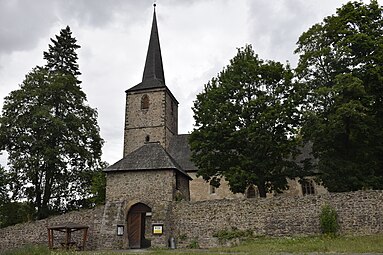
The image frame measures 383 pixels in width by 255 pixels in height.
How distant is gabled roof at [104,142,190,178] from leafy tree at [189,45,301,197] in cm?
218

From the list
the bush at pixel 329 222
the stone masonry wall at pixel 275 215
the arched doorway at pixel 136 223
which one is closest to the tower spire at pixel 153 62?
the arched doorway at pixel 136 223

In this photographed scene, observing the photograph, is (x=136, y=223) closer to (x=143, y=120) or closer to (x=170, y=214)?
(x=170, y=214)

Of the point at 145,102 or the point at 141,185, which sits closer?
the point at 141,185

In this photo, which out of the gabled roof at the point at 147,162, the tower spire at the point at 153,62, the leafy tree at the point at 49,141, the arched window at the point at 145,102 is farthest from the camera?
the tower spire at the point at 153,62

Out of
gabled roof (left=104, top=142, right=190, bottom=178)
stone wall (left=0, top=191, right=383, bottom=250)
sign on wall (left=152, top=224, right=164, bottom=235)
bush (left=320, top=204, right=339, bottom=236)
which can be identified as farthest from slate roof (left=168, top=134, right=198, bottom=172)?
bush (left=320, top=204, right=339, bottom=236)

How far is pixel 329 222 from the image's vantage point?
57.0ft

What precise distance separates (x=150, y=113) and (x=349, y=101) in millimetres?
21949

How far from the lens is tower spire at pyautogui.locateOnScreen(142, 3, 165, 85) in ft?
130

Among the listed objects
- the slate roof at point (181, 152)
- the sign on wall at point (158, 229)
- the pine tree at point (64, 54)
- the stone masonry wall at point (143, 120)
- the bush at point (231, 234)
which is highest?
the pine tree at point (64, 54)

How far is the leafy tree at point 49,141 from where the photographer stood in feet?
89.4

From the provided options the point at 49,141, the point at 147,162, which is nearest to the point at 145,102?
the point at 49,141

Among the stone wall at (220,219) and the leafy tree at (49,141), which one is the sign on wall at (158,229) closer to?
the stone wall at (220,219)

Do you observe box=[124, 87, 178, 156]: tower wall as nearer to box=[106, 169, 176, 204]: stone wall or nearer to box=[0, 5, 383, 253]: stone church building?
box=[0, 5, 383, 253]: stone church building

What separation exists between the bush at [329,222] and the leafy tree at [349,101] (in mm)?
2869
